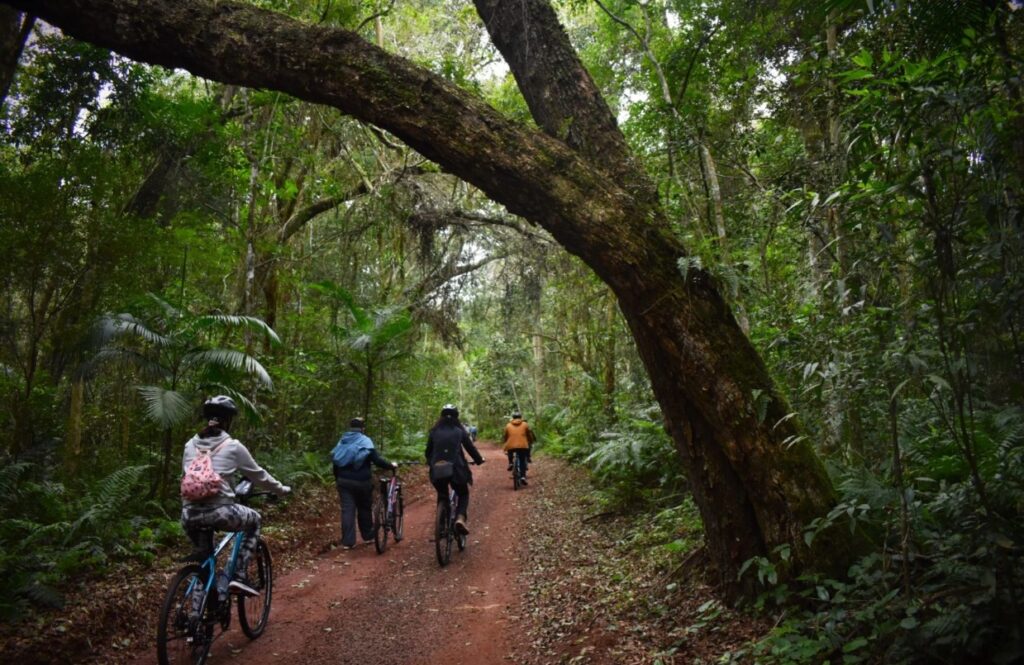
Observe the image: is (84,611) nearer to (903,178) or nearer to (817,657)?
(817,657)

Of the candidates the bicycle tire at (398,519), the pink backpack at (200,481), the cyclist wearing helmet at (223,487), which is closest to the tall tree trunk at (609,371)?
the bicycle tire at (398,519)

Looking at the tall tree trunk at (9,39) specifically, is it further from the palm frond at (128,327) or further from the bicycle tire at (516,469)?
the bicycle tire at (516,469)

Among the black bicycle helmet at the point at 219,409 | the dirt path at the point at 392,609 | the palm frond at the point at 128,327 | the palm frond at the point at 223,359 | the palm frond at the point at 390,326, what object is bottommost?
the dirt path at the point at 392,609

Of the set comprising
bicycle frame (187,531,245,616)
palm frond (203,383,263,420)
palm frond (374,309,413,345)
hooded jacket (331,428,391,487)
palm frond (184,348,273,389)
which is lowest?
bicycle frame (187,531,245,616)

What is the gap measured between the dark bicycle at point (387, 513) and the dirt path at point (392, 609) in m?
0.19

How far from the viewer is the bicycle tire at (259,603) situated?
5.12m

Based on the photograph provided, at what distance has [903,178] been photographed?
2.86 metres

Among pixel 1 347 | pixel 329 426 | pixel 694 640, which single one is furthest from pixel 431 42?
pixel 694 640

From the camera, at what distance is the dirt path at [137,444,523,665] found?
502 cm

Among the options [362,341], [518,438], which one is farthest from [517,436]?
[362,341]

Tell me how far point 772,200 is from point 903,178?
10.0ft

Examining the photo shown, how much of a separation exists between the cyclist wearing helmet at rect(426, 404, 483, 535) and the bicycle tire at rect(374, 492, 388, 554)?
45.4 inches

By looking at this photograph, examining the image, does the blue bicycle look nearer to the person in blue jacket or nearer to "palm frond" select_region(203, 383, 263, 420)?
the person in blue jacket

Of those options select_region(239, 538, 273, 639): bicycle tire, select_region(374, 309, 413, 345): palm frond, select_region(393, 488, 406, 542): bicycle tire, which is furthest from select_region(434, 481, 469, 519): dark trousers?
select_region(374, 309, 413, 345): palm frond
